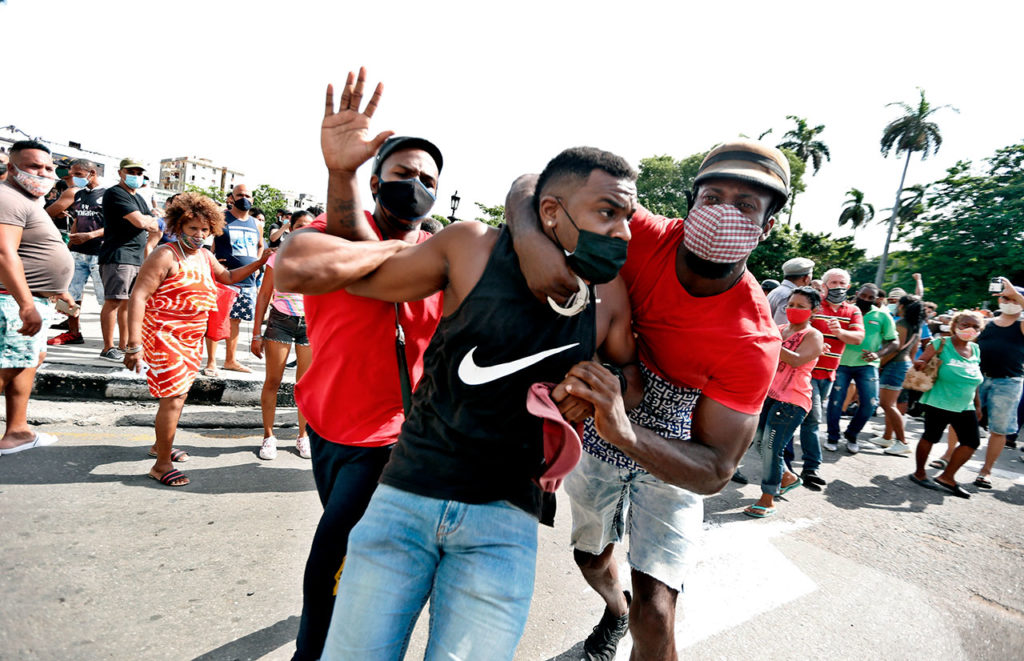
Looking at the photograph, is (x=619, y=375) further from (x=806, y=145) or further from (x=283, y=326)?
(x=806, y=145)

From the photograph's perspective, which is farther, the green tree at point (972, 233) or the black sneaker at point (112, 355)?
the green tree at point (972, 233)

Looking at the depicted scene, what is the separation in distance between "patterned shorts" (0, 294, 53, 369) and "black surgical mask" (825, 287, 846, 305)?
7.11 meters

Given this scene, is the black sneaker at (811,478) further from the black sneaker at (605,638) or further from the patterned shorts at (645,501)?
the patterned shorts at (645,501)

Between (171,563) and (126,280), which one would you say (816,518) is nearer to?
(171,563)

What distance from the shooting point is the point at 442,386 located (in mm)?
1539

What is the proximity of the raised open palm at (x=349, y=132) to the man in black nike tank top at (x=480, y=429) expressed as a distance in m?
0.40

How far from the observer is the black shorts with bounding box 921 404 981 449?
19.2ft

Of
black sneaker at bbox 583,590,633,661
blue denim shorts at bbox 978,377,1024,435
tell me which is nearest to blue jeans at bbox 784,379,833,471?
blue denim shorts at bbox 978,377,1024,435

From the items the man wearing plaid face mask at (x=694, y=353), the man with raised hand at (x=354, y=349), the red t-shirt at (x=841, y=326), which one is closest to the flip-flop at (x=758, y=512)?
the red t-shirt at (x=841, y=326)

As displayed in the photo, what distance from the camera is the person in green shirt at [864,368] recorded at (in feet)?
22.9

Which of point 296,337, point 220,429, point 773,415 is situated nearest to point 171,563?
point 296,337

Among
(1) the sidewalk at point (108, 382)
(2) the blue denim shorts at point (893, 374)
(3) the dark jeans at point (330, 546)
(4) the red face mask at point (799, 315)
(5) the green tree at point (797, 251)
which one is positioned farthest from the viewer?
(5) the green tree at point (797, 251)

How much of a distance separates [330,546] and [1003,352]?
7.93m

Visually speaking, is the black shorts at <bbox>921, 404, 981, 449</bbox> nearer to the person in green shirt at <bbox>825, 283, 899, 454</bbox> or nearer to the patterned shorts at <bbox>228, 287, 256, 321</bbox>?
the person in green shirt at <bbox>825, 283, 899, 454</bbox>
